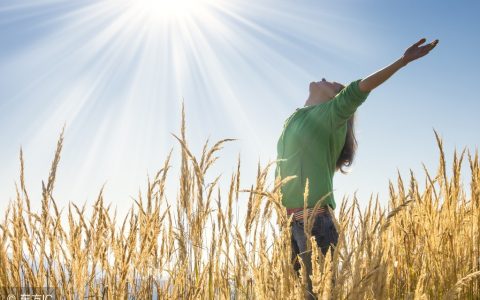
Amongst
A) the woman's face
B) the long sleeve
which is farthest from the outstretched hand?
the woman's face

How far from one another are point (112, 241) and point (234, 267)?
1.52 feet

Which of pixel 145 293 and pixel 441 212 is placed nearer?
pixel 145 293

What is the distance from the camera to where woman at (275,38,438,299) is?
2215 mm

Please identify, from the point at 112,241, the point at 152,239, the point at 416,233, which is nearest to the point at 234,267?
the point at 152,239

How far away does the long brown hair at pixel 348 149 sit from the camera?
291 cm

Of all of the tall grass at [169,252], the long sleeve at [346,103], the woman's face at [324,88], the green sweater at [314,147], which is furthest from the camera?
the woman's face at [324,88]

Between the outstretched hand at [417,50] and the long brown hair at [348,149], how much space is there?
1028mm

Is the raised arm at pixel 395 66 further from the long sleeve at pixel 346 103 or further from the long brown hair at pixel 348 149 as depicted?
the long brown hair at pixel 348 149

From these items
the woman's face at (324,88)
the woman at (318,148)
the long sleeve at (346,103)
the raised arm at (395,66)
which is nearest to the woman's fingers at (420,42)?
the raised arm at (395,66)

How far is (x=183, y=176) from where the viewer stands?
1.62 metres

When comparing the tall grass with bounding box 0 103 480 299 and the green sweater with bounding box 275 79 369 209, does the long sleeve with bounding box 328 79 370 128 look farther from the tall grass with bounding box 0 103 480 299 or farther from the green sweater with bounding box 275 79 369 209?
the tall grass with bounding box 0 103 480 299

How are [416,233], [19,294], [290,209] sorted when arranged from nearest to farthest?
1. [19,294]
2. [416,233]
3. [290,209]

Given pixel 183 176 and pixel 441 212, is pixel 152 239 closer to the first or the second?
pixel 183 176

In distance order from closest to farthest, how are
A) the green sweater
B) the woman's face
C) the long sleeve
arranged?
the long sleeve, the green sweater, the woman's face
